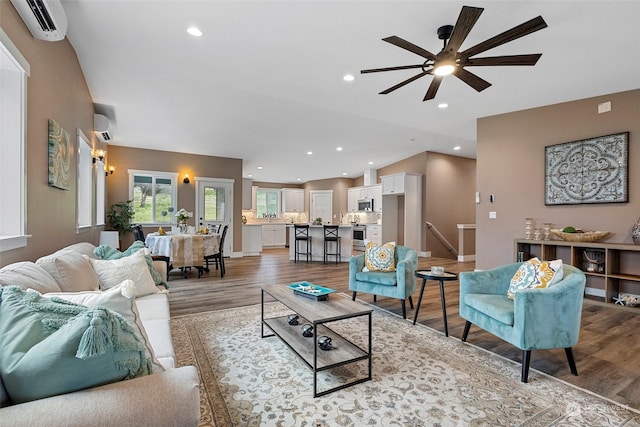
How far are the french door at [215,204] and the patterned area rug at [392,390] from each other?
5366mm

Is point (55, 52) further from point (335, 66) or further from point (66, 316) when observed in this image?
point (66, 316)

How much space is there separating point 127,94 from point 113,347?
4.85m

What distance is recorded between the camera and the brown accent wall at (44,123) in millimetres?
2145

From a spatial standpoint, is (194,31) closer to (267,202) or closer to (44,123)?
(44,123)

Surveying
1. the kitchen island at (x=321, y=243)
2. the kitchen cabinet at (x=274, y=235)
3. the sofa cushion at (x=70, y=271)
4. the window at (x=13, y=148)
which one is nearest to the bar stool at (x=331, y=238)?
the kitchen island at (x=321, y=243)

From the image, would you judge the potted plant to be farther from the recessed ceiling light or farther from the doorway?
the doorway

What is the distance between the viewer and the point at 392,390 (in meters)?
1.98

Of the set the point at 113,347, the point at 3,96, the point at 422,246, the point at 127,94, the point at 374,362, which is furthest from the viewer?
the point at 422,246

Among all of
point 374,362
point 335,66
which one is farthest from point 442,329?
point 335,66

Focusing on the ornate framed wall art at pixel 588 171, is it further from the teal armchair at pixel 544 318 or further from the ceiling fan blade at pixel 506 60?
the teal armchair at pixel 544 318

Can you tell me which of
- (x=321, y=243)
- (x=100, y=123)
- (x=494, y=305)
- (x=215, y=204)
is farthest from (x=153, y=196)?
(x=494, y=305)

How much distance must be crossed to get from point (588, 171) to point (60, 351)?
585cm

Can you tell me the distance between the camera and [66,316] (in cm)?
101

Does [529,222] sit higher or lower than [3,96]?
lower
